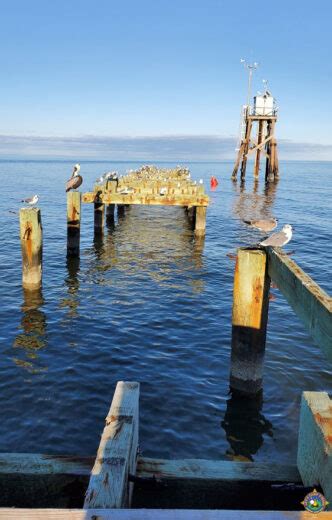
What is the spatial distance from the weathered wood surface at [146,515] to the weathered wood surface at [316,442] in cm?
106

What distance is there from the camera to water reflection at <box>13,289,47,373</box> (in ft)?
30.4

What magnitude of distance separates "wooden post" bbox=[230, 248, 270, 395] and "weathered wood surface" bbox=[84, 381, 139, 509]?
322 cm

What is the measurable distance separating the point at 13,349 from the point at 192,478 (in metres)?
7.32

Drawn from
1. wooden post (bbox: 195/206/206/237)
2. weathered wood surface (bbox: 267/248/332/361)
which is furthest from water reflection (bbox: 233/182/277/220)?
weathered wood surface (bbox: 267/248/332/361)

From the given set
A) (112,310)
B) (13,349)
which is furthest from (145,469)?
(112,310)

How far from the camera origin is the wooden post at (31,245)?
12.7 metres

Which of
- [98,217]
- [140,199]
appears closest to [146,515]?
[140,199]

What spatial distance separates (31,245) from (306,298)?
9757mm

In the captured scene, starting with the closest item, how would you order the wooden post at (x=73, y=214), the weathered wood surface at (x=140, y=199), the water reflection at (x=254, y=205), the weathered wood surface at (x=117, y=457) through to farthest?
the weathered wood surface at (x=117, y=457) → the wooden post at (x=73, y=214) → the weathered wood surface at (x=140, y=199) → the water reflection at (x=254, y=205)

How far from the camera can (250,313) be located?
22.3 feet

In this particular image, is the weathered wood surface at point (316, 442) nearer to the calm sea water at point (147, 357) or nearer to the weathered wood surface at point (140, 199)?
the calm sea water at point (147, 357)

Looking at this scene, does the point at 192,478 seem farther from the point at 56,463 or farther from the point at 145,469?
the point at 56,463

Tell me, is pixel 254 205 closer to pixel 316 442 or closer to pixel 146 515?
pixel 316 442

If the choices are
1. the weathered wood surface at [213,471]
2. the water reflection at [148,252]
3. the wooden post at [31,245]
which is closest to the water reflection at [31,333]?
the wooden post at [31,245]
